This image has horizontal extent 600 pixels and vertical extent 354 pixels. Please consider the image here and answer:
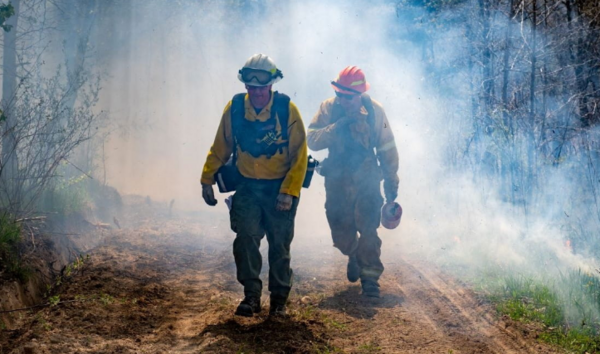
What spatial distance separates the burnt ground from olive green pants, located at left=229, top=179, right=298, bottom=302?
0.30 meters

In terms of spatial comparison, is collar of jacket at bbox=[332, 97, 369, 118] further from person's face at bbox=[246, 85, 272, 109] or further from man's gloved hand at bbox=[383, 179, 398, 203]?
person's face at bbox=[246, 85, 272, 109]

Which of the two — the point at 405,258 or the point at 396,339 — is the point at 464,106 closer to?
the point at 405,258

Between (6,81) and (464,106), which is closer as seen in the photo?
(6,81)

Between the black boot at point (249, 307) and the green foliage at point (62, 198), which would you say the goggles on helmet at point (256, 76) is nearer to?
the black boot at point (249, 307)

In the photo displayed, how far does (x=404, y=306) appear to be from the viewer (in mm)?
5980

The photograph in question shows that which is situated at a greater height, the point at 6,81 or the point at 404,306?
the point at 6,81

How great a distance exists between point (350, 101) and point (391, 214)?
1.30 meters

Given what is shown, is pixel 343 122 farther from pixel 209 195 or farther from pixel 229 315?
pixel 229 315

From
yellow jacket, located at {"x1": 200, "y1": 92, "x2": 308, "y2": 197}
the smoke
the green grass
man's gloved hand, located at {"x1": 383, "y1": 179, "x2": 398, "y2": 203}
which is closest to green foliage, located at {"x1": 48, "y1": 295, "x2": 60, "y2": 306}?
yellow jacket, located at {"x1": 200, "y1": 92, "x2": 308, "y2": 197}

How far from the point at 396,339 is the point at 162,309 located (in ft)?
6.51

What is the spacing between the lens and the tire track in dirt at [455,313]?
15.6 ft

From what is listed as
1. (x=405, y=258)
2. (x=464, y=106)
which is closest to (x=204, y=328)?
(x=405, y=258)

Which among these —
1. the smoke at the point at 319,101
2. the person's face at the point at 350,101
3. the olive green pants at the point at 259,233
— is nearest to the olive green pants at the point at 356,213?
the person's face at the point at 350,101

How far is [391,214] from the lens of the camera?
22.5 ft
